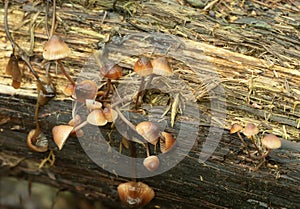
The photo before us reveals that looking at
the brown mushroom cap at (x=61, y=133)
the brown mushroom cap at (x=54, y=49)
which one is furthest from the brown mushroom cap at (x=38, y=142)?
the brown mushroom cap at (x=54, y=49)

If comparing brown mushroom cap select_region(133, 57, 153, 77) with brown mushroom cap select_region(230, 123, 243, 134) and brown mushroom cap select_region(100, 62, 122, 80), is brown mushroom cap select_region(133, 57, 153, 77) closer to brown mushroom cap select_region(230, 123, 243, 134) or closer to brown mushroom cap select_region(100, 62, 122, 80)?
brown mushroom cap select_region(100, 62, 122, 80)

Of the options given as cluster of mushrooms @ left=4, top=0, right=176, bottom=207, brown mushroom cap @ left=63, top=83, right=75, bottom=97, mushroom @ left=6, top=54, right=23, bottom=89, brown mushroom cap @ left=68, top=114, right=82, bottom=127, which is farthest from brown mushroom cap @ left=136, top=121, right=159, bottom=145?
mushroom @ left=6, top=54, right=23, bottom=89

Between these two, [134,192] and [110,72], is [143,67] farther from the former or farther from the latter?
[134,192]

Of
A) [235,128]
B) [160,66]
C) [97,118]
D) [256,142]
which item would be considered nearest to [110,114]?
[97,118]

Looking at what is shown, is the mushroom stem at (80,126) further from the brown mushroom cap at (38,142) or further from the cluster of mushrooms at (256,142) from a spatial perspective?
the cluster of mushrooms at (256,142)

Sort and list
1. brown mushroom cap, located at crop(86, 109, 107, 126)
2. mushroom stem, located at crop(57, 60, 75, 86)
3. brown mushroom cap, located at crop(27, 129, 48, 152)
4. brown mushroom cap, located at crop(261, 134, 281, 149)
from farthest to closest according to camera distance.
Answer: brown mushroom cap, located at crop(27, 129, 48, 152) → mushroom stem, located at crop(57, 60, 75, 86) → brown mushroom cap, located at crop(86, 109, 107, 126) → brown mushroom cap, located at crop(261, 134, 281, 149)
